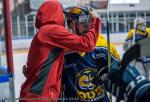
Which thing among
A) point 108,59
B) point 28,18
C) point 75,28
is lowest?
point 28,18

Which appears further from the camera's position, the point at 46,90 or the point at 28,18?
the point at 28,18

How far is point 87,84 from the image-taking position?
8.87 feet

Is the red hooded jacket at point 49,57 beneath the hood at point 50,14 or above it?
beneath

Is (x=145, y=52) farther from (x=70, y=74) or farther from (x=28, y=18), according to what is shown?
(x=28, y=18)

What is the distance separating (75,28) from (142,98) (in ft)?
4.76

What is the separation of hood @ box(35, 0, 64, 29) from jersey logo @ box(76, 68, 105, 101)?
1.03 ft

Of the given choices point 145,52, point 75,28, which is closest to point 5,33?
point 75,28

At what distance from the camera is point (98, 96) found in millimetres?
2734

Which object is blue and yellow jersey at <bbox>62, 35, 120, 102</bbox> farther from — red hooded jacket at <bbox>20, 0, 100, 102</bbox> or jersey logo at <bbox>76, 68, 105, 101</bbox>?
red hooded jacket at <bbox>20, 0, 100, 102</bbox>

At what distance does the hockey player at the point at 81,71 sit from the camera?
2.69 metres

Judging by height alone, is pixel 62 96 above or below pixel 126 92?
below

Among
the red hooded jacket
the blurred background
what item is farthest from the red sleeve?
the blurred background

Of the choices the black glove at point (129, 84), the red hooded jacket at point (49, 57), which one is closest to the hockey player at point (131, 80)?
the black glove at point (129, 84)

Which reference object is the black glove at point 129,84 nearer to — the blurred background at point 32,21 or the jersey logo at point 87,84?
the jersey logo at point 87,84
